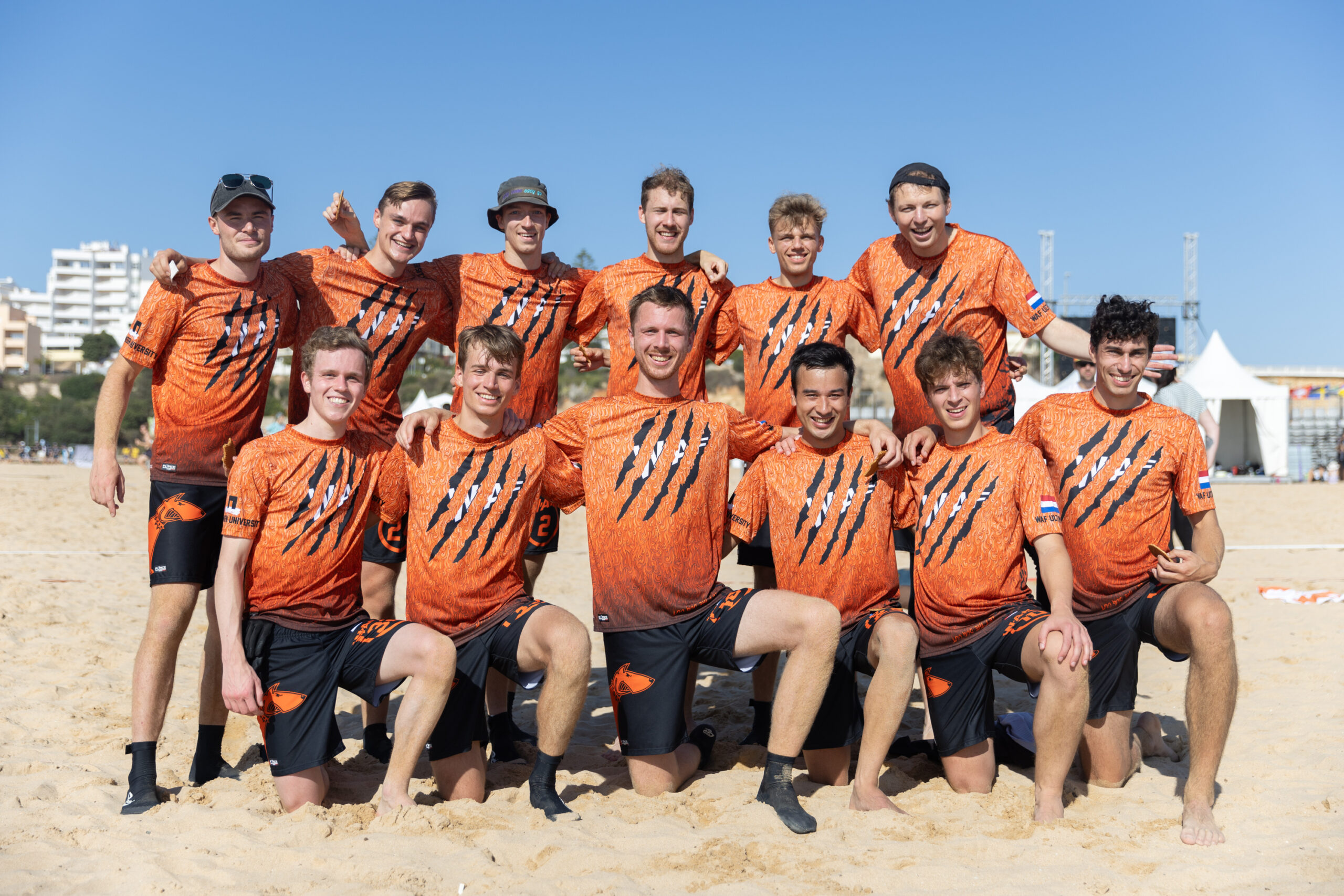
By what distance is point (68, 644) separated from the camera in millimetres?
6574

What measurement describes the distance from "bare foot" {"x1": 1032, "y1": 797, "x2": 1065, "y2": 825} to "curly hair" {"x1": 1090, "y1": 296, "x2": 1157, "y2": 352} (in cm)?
187

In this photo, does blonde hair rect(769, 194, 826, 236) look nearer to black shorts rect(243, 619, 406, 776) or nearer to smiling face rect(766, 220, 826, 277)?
smiling face rect(766, 220, 826, 277)

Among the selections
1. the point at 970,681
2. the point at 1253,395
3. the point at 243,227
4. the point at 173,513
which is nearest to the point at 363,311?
the point at 243,227

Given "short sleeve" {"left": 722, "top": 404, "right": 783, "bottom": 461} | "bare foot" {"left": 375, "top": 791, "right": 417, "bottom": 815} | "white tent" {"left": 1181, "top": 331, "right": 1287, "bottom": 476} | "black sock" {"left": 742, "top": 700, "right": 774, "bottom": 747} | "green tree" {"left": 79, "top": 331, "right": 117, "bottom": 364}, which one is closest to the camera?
"bare foot" {"left": 375, "top": 791, "right": 417, "bottom": 815}

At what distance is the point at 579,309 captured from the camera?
506 cm

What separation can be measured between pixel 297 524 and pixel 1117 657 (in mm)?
3410

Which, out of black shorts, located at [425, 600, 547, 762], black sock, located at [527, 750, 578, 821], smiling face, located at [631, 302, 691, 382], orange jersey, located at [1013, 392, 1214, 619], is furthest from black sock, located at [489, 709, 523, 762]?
orange jersey, located at [1013, 392, 1214, 619]

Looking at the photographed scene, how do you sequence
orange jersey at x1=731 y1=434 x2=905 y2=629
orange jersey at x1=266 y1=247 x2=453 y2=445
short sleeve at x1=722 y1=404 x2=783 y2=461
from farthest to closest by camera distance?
orange jersey at x1=266 y1=247 x2=453 y2=445, short sleeve at x1=722 y1=404 x2=783 y2=461, orange jersey at x1=731 y1=434 x2=905 y2=629

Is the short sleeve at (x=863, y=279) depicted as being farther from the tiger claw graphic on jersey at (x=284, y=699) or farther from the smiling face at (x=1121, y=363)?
the tiger claw graphic on jersey at (x=284, y=699)

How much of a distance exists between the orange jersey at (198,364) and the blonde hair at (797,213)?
243 cm

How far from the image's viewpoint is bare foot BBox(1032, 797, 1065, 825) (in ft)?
12.2

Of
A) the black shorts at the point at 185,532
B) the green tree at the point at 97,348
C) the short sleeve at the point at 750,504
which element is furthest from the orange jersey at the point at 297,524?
the green tree at the point at 97,348

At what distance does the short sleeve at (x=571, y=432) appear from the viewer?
4.24 m

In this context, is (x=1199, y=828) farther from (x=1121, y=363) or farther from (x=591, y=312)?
(x=591, y=312)
